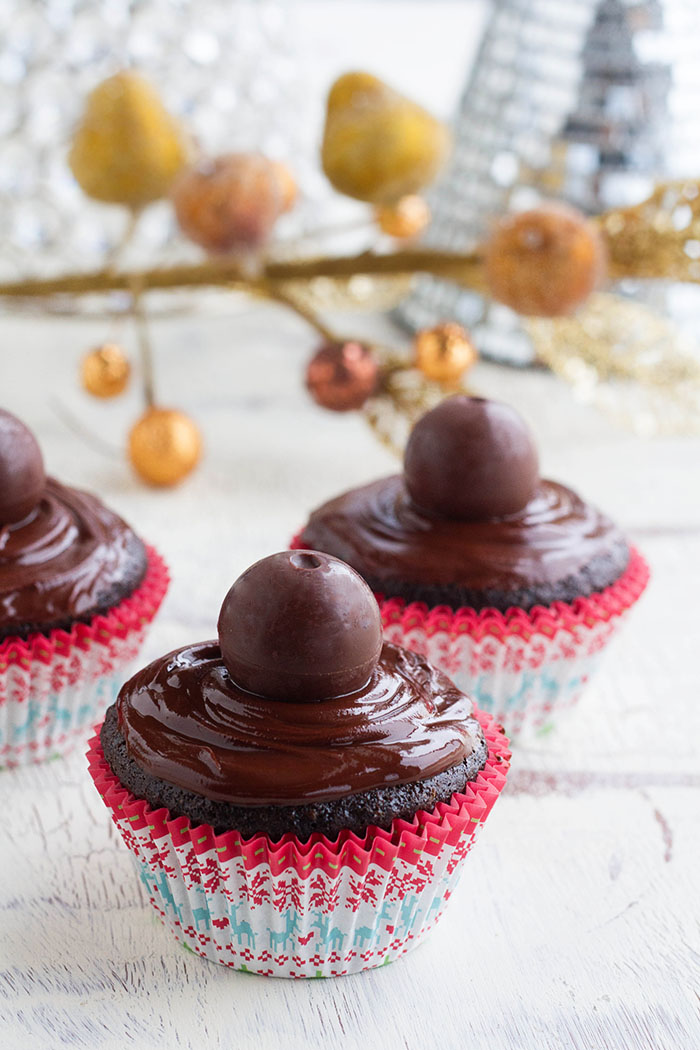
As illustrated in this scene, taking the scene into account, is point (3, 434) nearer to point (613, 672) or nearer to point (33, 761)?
point (33, 761)

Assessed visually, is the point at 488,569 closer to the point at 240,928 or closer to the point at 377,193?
the point at 240,928

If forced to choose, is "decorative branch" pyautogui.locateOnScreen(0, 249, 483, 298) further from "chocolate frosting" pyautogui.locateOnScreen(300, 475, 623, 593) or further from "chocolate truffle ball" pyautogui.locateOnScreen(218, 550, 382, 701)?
"chocolate truffle ball" pyautogui.locateOnScreen(218, 550, 382, 701)

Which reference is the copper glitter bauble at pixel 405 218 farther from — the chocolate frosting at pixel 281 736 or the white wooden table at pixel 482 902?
the chocolate frosting at pixel 281 736

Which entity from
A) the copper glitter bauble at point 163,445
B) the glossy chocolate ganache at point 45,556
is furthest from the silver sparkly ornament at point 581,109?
the glossy chocolate ganache at point 45,556

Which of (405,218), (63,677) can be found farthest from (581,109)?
(63,677)

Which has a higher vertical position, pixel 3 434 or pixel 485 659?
pixel 3 434

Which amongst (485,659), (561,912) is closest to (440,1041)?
(561,912)
